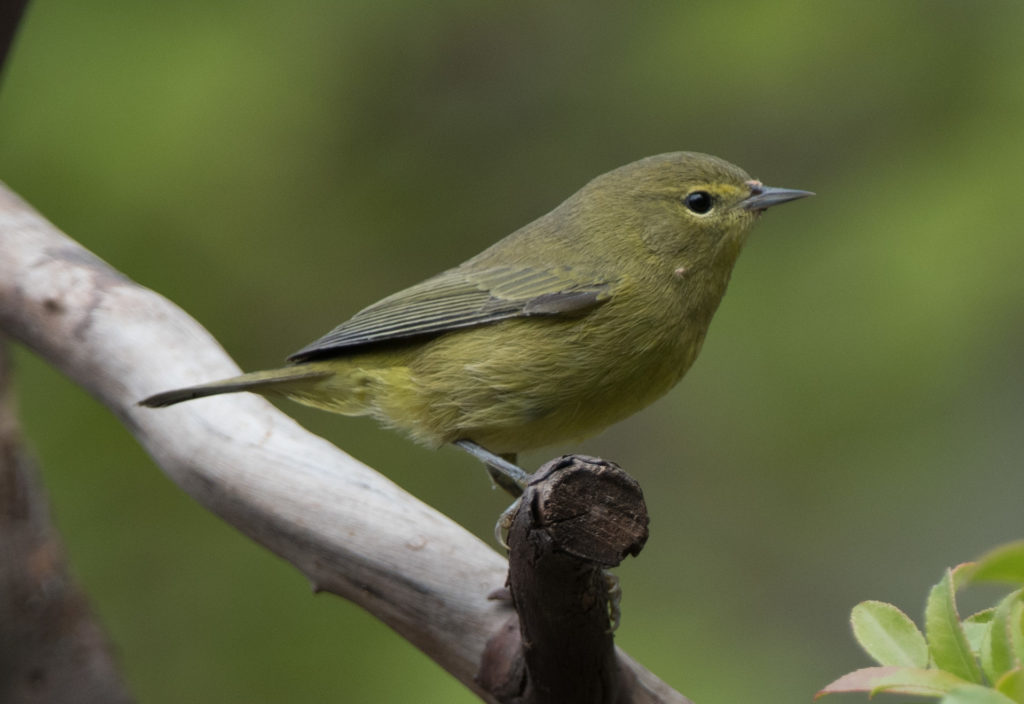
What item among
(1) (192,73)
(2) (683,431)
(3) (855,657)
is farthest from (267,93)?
(3) (855,657)

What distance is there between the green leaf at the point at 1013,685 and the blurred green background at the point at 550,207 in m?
3.09

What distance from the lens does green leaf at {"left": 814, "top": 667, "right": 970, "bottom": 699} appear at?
117cm

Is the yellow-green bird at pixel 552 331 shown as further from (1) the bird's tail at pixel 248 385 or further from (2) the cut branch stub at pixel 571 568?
(2) the cut branch stub at pixel 571 568

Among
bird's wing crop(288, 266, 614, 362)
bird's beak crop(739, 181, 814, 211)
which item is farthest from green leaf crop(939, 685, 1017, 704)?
bird's beak crop(739, 181, 814, 211)

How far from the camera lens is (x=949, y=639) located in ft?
4.11

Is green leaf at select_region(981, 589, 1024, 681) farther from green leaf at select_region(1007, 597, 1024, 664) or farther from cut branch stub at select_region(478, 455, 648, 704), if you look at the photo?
cut branch stub at select_region(478, 455, 648, 704)

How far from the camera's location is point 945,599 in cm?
125

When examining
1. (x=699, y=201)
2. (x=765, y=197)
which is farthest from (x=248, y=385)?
(x=765, y=197)

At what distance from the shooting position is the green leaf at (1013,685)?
1.09m

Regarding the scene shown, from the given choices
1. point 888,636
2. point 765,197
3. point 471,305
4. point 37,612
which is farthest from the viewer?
point 37,612

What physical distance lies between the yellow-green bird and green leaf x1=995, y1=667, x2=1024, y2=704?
6.60 feet

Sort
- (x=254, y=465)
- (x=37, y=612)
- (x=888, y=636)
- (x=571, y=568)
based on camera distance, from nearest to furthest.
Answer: (x=888, y=636) < (x=571, y=568) < (x=254, y=465) < (x=37, y=612)

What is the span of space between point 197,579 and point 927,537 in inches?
138

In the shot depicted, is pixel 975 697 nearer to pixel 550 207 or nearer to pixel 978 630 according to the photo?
pixel 978 630
